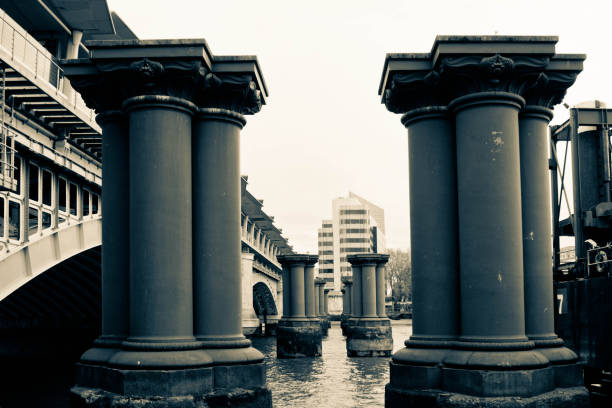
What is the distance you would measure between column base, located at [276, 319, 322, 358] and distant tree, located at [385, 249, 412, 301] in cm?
15130

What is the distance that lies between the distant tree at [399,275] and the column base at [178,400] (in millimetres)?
180620

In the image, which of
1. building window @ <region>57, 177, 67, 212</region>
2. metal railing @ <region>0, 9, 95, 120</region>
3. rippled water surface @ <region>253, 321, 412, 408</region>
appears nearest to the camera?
rippled water surface @ <region>253, 321, 412, 408</region>

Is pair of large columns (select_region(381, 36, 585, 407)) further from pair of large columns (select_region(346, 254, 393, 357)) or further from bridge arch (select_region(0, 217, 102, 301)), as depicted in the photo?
pair of large columns (select_region(346, 254, 393, 357))

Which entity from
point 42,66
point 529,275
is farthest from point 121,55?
point 42,66

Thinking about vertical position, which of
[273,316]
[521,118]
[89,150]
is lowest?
[273,316]

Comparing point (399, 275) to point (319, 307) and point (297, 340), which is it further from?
point (297, 340)

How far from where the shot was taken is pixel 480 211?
10.4 meters

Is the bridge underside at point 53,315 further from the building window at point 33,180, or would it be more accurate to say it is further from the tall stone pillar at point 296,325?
the tall stone pillar at point 296,325

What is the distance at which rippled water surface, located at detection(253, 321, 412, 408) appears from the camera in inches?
798

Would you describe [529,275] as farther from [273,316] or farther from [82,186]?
[273,316]

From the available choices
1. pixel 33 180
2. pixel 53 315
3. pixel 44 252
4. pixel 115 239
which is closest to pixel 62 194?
pixel 33 180

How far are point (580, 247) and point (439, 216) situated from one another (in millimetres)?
18166

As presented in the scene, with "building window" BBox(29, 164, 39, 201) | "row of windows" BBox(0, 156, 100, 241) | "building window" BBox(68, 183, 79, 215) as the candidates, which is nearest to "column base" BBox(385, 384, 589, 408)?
"row of windows" BBox(0, 156, 100, 241)

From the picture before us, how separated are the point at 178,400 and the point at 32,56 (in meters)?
24.8
